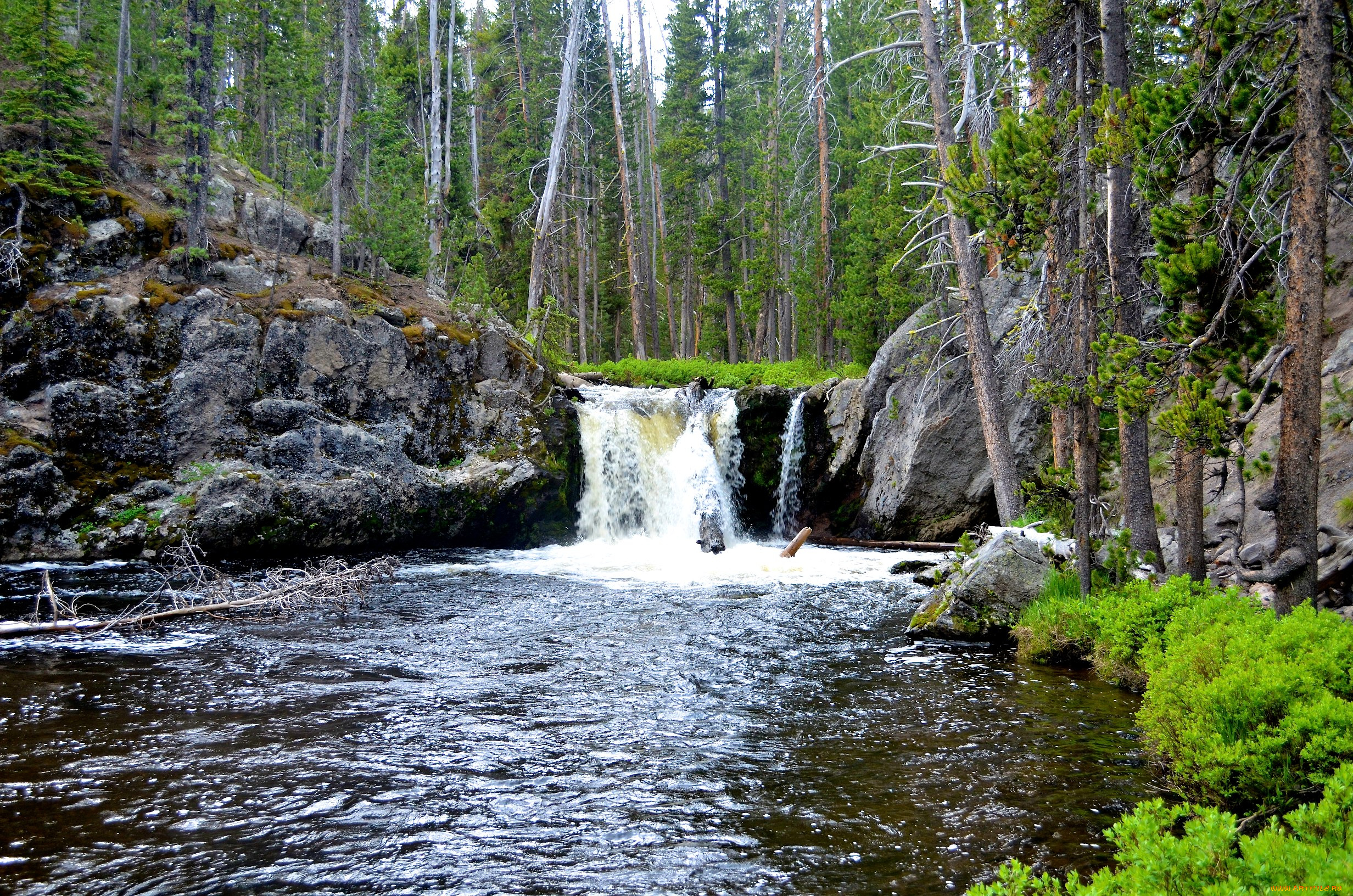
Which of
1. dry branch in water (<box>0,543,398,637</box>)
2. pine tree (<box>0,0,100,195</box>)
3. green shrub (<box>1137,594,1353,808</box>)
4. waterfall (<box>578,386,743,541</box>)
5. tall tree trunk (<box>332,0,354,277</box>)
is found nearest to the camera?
green shrub (<box>1137,594,1353,808</box>)

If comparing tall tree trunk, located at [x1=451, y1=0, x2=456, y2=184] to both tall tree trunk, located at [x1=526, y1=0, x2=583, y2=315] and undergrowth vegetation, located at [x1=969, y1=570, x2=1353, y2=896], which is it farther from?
undergrowth vegetation, located at [x1=969, y1=570, x2=1353, y2=896]

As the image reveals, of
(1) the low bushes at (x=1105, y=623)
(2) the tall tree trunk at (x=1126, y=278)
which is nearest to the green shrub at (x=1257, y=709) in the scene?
(1) the low bushes at (x=1105, y=623)

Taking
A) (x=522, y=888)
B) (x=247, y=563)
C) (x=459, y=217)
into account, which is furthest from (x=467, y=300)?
(x=522, y=888)

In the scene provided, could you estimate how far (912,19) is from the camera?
1884cm

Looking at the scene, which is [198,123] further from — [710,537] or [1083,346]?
[1083,346]

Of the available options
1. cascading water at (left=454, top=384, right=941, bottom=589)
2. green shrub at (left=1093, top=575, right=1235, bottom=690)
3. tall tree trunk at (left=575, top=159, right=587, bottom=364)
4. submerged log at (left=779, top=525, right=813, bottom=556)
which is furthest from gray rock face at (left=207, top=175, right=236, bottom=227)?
green shrub at (left=1093, top=575, right=1235, bottom=690)

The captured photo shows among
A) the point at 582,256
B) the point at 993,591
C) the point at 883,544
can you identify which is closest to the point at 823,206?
the point at 582,256

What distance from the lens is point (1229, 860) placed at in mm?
2971

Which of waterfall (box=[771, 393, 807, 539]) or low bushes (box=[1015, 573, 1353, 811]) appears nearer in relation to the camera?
low bushes (box=[1015, 573, 1353, 811])

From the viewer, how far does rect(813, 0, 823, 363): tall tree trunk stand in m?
26.4

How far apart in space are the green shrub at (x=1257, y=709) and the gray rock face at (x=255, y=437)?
14.0m

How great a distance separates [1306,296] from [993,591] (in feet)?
15.7

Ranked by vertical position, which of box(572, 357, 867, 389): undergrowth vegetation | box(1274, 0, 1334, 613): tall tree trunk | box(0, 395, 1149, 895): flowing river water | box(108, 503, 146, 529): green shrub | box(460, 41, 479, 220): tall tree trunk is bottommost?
box(0, 395, 1149, 895): flowing river water

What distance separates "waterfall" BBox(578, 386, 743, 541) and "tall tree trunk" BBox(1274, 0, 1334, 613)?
45.4 ft
